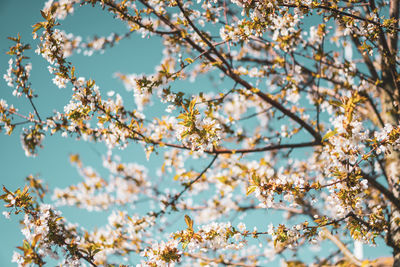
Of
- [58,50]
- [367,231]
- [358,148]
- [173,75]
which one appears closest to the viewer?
[358,148]

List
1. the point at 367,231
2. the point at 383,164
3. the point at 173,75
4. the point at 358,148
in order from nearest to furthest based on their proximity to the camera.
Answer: the point at 358,148 → the point at 367,231 → the point at 173,75 → the point at 383,164

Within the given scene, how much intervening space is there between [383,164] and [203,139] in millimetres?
2951

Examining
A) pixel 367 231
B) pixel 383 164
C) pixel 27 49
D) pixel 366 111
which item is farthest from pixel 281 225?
pixel 366 111

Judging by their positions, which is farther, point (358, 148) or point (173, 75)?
point (173, 75)

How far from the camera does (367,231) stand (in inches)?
67.6

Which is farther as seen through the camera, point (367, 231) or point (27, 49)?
point (27, 49)

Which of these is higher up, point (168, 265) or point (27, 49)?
point (27, 49)

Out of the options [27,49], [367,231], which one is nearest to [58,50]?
[27,49]

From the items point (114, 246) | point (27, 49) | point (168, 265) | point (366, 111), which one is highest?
point (366, 111)

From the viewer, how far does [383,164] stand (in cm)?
334

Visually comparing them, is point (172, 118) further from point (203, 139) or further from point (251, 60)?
point (251, 60)

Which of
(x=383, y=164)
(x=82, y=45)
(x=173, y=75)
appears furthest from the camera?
(x=82, y=45)

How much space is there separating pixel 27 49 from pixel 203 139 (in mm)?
2089

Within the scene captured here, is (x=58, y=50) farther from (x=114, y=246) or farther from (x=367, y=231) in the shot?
(x=367, y=231)
